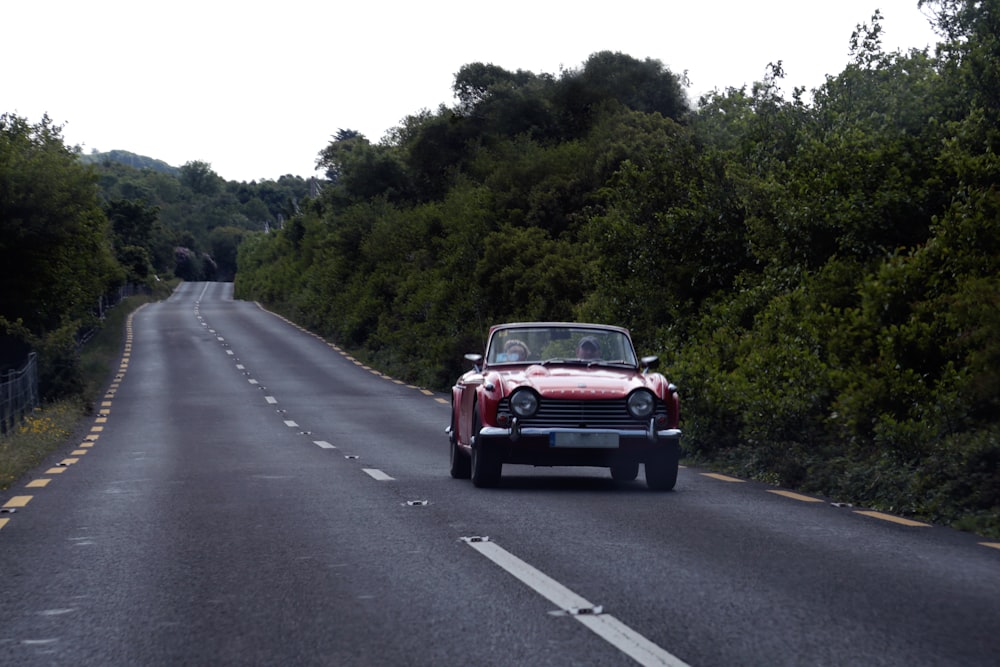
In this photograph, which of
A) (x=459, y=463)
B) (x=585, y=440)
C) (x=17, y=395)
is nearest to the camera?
(x=585, y=440)

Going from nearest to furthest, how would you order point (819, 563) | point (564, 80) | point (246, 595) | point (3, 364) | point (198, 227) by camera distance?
1. point (246, 595)
2. point (819, 563)
3. point (3, 364)
4. point (564, 80)
5. point (198, 227)

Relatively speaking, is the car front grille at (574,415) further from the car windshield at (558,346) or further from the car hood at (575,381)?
the car windshield at (558,346)

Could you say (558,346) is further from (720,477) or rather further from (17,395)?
(17,395)

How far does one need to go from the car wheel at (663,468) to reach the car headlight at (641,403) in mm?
403

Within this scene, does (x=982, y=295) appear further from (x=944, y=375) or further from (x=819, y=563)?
(x=819, y=563)

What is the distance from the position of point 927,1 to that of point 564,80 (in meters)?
32.9

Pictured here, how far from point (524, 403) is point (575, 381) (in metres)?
0.60

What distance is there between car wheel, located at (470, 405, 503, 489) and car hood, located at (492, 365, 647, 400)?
531 mm

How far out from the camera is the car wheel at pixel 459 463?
1395 cm

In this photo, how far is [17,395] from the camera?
2512 centimetres

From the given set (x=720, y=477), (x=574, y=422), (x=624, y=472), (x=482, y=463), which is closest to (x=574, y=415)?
(x=574, y=422)

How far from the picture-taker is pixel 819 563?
8164 millimetres

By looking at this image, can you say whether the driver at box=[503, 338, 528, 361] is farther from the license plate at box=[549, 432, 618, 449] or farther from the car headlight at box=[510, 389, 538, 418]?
the license plate at box=[549, 432, 618, 449]

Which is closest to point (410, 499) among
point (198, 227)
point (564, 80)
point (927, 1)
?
point (927, 1)
